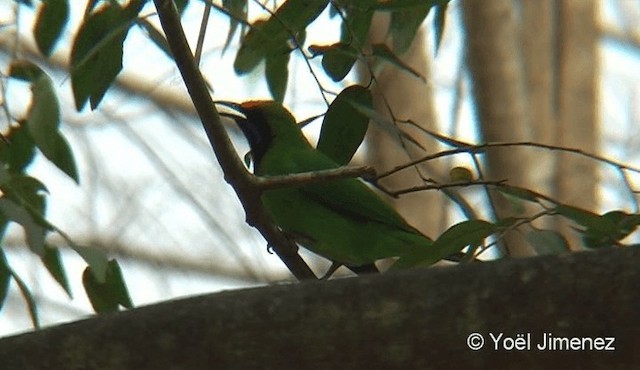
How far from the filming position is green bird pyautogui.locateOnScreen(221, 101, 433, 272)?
12.3 ft

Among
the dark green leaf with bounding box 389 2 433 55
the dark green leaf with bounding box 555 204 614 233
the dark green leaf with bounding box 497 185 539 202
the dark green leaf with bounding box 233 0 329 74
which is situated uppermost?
the dark green leaf with bounding box 389 2 433 55

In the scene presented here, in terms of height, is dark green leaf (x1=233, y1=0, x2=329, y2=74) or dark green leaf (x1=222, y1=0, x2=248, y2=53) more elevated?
dark green leaf (x1=222, y1=0, x2=248, y2=53)

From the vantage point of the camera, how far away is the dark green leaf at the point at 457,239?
99.5 inches

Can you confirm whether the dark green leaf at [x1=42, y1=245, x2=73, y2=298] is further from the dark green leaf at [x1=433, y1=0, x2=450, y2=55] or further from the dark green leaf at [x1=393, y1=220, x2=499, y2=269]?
the dark green leaf at [x1=433, y1=0, x2=450, y2=55]

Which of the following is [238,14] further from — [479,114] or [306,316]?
[479,114]

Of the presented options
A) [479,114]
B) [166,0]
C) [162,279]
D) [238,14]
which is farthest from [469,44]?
[166,0]

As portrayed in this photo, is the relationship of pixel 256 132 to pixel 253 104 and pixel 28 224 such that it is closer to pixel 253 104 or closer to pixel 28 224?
pixel 253 104

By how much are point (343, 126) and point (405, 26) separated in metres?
0.32

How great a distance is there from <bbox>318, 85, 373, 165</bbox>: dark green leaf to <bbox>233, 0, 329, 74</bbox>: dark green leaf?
17 cm

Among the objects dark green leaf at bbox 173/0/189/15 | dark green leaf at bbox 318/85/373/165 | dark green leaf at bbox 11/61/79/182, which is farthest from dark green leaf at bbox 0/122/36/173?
dark green leaf at bbox 318/85/373/165

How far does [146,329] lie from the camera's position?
79.6 inches

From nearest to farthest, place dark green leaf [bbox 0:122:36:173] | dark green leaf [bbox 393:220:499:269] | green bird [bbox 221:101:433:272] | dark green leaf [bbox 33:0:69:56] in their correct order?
dark green leaf [bbox 393:220:499:269] → dark green leaf [bbox 0:122:36:173] → dark green leaf [bbox 33:0:69:56] → green bird [bbox 221:101:433:272]

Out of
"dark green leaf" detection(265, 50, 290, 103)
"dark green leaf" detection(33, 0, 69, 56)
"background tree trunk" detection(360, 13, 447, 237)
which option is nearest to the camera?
"dark green leaf" detection(33, 0, 69, 56)

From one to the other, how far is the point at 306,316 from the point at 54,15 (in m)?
1.34
